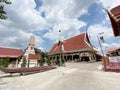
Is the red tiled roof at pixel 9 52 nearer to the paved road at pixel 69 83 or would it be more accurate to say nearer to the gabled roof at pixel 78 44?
the gabled roof at pixel 78 44

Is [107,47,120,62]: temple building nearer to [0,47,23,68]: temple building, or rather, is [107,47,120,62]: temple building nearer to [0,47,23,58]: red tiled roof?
[0,47,23,68]: temple building

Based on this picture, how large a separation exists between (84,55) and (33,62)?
14781 millimetres

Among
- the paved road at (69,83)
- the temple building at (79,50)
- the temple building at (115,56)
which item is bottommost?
the paved road at (69,83)

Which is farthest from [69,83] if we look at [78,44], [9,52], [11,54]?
[9,52]

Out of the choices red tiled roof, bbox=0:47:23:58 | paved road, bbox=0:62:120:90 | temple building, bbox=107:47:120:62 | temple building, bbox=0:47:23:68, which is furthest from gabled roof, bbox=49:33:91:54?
paved road, bbox=0:62:120:90

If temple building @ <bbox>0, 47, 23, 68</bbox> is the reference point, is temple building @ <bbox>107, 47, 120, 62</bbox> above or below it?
below

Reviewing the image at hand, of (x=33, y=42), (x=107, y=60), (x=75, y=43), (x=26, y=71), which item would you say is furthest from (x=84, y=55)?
(x=26, y=71)

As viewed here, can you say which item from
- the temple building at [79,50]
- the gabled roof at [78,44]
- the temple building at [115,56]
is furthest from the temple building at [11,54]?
the temple building at [115,56]

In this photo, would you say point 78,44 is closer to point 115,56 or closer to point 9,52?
point 115,56

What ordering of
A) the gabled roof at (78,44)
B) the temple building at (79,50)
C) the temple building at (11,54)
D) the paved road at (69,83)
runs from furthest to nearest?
the temple building at (11,54) → the gabled roof at (78,44) → the temple building at (79,50) → the paved road at (69,83)

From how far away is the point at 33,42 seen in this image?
2797 cm

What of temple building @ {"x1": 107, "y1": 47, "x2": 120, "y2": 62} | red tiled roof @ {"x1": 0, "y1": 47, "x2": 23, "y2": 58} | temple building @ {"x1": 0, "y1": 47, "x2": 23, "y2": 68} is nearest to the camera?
temple building @ {"x1": 107, "y1": 47, "x2": 120, "y2": 62}

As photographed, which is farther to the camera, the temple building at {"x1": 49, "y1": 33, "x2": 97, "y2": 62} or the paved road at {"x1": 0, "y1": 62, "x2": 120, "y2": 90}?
the temple building at {"x1": 49, "y1": 33, "x2": 97, "y2": 62}

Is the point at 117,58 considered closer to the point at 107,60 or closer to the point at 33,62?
the point at 107,60
